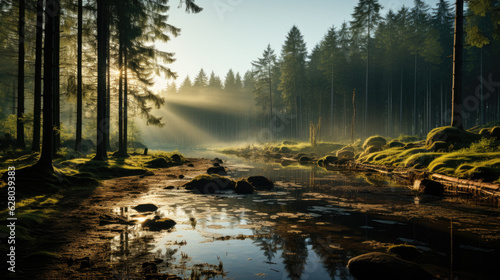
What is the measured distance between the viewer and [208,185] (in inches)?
521

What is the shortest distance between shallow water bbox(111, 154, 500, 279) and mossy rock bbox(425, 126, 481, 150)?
783 centimetres

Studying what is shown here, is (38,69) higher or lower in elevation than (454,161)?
higher

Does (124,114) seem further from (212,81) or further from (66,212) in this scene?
(212,81)

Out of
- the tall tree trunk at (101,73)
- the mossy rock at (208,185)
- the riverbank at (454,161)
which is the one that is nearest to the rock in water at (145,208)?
the mossy rock at (208,185)

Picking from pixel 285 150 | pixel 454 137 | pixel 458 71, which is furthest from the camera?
pixel 285 150

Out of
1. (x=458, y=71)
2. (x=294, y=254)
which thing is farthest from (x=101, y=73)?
(x=458, y=71)

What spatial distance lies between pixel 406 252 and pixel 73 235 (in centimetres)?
654

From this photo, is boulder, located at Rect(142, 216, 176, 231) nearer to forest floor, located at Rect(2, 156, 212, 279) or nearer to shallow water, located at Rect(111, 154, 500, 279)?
shallow water, located at Rect(111, 154, 500, 279)

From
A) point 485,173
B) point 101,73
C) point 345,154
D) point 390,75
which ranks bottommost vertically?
point 345,154

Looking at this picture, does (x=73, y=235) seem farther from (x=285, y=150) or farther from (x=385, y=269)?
(x=285, y=150)

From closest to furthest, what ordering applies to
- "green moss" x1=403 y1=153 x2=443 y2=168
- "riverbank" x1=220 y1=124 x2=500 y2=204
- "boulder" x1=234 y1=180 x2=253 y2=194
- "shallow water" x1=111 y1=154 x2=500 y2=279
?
"shallow water" x1=111 y1=154 x2=500 y2=279 → "riverbank" x1=220 y1=124 x2=500 y2=204 → "boulder" x1=234 y1=180 x2=253 y2=194 → "green moss" x1=403 y1=153 x2=443 y2=168

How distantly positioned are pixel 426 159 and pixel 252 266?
14952 mm

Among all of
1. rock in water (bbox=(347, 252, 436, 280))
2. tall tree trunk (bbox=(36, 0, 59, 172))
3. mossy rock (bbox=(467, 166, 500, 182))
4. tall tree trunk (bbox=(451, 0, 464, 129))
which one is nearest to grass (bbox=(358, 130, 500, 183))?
mossy rock (bbox=(467, 166, 500, 182))

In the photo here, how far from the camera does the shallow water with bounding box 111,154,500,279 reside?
4.89 meters
